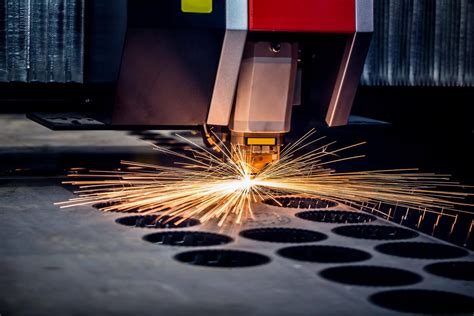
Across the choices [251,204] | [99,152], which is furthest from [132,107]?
[99,152]

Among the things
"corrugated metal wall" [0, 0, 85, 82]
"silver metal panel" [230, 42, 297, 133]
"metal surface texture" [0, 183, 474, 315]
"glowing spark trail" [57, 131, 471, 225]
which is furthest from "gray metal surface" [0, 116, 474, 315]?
"corrugated metal wall" [0, 0, 85, 82]

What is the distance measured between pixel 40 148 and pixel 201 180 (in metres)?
1.71

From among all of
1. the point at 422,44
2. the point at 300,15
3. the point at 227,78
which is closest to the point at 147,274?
the point at 227,78

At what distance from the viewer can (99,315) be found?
205 centimetres

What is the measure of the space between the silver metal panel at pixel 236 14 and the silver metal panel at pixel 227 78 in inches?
0.8

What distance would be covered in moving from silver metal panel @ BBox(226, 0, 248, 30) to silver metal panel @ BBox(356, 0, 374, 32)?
0.37 m

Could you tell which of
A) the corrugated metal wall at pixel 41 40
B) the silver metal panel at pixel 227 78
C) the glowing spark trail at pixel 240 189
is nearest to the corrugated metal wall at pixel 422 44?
the glowing spark trail at pixel 240 189

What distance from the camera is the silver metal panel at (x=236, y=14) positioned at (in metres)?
2.81

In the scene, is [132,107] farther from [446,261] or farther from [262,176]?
[446,261]

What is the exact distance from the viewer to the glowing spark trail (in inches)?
134

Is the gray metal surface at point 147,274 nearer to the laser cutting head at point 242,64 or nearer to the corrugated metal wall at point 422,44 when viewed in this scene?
the laser cutting head at point 242,64

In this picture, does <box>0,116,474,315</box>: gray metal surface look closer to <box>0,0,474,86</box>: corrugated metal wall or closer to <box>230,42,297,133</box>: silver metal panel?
<box>230,42,297,133</box>: silver metal panel

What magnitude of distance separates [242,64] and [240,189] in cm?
78

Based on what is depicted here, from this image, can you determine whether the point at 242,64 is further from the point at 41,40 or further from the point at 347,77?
the point at 41,40
